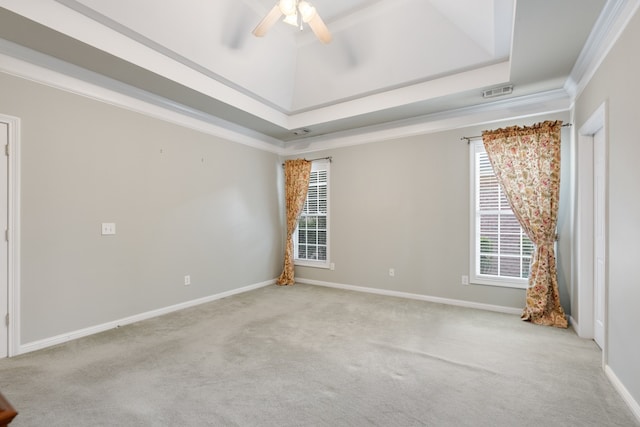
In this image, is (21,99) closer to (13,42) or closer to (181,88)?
(13,42)

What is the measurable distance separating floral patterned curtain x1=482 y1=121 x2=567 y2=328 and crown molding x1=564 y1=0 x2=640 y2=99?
606mm

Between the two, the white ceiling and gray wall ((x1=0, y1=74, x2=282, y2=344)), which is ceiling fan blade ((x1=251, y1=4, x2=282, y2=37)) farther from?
gray wall ((x1=0, y1=74, x2=282, y2=344))

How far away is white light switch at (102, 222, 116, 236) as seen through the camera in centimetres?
332

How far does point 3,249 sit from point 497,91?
17.2ft

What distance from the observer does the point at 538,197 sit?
11.9 ft

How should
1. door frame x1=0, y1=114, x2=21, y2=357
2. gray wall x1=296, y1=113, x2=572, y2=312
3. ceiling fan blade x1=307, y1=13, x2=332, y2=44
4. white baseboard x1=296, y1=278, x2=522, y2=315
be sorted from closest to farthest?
1. door frame x1=0, y1=114, x2=21, y2=357
2. ceiling fan blade x1=307, y1=13, x2=332, y2=44
3. white baseboard x1=296, y1=278, x2=522, y2=315
4. gray wall x1=296, y1=113, x2=572, y2=312

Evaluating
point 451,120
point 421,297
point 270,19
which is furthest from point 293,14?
point 421,297

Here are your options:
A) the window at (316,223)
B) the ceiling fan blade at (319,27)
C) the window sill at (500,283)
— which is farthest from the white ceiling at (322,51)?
the window sill at (500,283)

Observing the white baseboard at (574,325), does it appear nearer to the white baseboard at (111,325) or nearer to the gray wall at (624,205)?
the gray wall at (624,205)

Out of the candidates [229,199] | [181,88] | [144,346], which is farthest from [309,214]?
[144,346]

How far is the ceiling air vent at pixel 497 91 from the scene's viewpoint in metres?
3.56

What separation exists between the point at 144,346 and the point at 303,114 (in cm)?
380

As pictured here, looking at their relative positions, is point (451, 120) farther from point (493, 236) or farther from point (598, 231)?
point (598, 231)

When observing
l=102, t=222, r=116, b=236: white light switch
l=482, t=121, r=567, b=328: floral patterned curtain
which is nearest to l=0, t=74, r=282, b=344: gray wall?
l=102, t=222, r=116, b=236: white light switch
